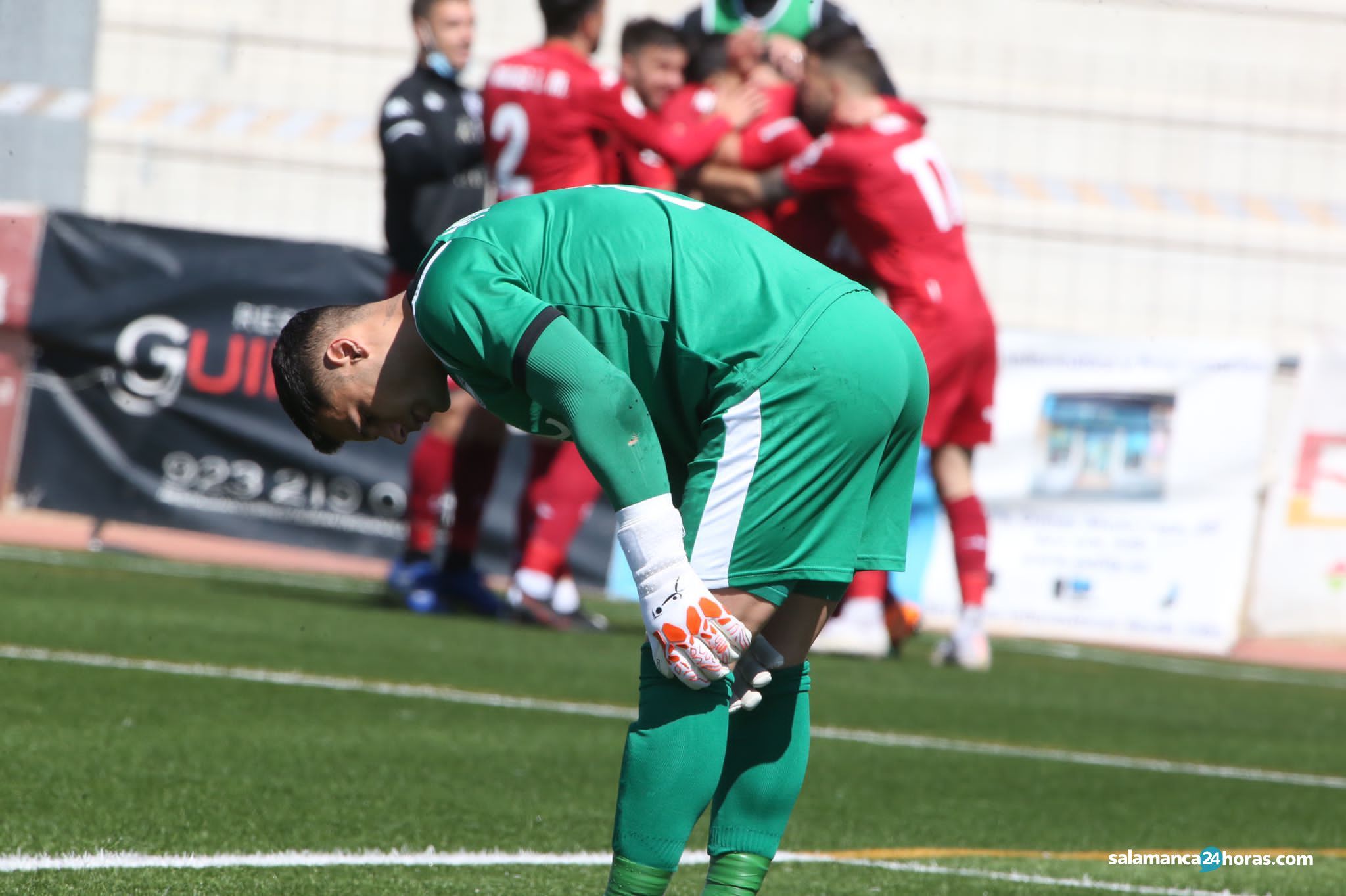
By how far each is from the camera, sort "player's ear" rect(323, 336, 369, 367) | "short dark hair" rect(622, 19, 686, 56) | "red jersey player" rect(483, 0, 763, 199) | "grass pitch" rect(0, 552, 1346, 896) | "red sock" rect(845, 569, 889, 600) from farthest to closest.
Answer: "short dark hair" rect(622, 19, 686, 56) → "red jersey player" rect(483, 0, 763, 199) → "red sock" rect(845, 569, 889, 600) → "grass pitch" rect(0, 552, 1346, 896) → "player's ear" rect(323, 336, 369, 367)

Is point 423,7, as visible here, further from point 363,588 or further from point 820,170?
point 363,588

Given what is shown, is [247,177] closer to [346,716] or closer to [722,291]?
[346,716]

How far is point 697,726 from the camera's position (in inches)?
102

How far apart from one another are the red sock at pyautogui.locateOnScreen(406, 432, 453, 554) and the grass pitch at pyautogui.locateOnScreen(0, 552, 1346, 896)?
0.49m

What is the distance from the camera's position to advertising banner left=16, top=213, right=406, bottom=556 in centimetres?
1002

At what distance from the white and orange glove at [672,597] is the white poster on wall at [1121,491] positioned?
753 centimetres

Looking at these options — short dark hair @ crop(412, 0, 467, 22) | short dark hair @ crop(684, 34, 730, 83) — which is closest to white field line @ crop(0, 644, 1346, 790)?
short dark hair @ crop(412, 0, 467, 22)

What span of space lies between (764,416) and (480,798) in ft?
5.83

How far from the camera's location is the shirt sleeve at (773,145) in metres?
7.75

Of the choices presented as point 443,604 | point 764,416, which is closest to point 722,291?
point 764,416

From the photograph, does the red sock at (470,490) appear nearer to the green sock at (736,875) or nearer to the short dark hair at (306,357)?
the short dark hair at (306,357)

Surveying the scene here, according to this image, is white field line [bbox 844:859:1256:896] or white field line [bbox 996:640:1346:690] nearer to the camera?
white field line [bbox 844:859:1256:896]

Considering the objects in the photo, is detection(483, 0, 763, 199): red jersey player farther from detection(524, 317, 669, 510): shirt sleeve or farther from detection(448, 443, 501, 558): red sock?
detection(524, 317, 669, 510): shirt sleeve

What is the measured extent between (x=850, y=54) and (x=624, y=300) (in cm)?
511
